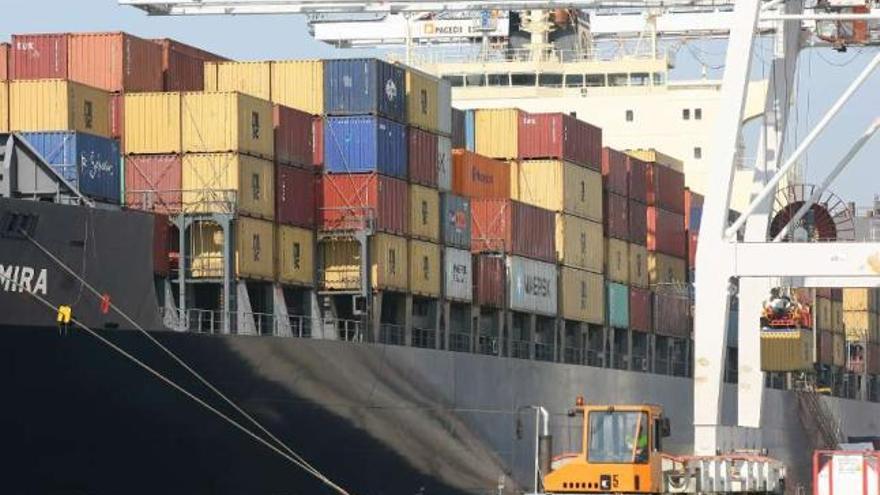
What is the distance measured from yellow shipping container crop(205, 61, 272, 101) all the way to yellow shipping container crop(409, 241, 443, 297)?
3903 millimetres

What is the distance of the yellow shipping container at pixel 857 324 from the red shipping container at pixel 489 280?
2881 cm

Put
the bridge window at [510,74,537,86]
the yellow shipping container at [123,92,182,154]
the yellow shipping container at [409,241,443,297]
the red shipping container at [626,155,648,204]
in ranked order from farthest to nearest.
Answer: the bridge window at [510,74,537,86], the red shipping container at [626,155,648,204], the yellow shipping container at [409,241,443,297], the yellow shipping container at [123,92,182,154]

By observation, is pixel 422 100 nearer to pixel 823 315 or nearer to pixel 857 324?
pixel 823 315

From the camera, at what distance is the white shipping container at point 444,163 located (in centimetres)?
4116

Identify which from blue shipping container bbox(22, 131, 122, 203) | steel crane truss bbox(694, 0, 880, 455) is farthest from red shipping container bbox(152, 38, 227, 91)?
steel crane truss bbox(694, 0, 880, 455)

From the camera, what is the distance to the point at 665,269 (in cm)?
5400

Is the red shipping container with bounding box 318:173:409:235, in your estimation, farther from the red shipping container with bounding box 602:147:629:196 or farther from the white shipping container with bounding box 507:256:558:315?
the red shipping container with bounding box 602:147:629:196

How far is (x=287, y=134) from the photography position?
1446 inches

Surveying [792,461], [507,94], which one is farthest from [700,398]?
[507,94]

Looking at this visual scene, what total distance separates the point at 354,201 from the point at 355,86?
208 cm

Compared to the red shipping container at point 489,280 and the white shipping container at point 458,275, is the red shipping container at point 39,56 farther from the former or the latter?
the red shipping container at point 489,280

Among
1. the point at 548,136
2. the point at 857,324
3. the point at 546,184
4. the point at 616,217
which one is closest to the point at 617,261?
the point at 616,217

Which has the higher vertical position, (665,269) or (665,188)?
(665,188)

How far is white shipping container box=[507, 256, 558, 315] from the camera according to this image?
43.9 meters
